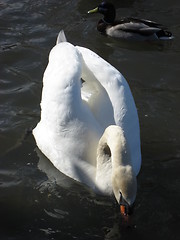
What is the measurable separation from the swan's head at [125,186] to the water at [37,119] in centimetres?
57

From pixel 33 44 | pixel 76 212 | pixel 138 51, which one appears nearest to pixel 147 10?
pixel 138 51

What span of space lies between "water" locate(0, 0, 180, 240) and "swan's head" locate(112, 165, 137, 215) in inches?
22.4

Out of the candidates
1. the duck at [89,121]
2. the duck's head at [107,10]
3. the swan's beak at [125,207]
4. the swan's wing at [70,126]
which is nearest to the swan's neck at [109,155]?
the duck at [89,121]

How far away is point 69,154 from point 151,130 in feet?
5.02

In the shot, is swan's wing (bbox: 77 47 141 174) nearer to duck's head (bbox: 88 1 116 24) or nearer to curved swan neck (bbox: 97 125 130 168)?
curved swan neck (bbox: 97 125 130 168)

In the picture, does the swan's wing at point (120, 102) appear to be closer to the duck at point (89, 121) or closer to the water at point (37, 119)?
the duck at point (89, 121)

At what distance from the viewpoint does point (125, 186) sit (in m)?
4.89

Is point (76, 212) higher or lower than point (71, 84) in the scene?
lower

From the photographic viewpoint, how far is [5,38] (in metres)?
9.20

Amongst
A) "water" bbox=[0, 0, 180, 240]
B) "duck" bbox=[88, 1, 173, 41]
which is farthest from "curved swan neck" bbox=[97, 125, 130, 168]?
"duck" bbox=[88, 1, 173, 41]

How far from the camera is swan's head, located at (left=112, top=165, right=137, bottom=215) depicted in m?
4.88

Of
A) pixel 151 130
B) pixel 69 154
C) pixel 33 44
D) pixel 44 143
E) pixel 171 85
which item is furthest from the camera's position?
pixel 33 44

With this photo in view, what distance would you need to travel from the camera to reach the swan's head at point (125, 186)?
488 cm

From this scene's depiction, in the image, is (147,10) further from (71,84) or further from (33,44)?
(71,84)
